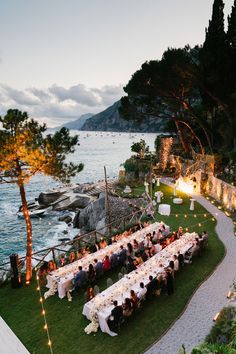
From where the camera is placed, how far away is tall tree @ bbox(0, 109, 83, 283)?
13.8 metres

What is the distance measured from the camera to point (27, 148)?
14133mm

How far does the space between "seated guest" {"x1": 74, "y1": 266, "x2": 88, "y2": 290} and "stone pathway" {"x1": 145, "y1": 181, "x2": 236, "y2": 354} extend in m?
4.84

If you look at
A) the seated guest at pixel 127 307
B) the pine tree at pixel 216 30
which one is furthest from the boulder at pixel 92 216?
the pine tree at pixel 216 30

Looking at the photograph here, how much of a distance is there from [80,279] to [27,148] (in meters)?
6.98

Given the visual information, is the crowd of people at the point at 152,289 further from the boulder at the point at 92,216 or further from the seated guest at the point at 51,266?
the boulder at the point at 92,216

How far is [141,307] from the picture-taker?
1216 cm

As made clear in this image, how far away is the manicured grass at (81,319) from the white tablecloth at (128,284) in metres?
0.69

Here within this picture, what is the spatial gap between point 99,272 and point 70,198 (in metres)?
28.4

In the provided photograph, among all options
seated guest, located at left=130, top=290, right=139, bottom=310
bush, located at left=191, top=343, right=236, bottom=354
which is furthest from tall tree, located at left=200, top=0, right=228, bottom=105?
bush, located at left=191, top=343, right=236, bottom=354

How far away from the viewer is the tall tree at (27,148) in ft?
45.1

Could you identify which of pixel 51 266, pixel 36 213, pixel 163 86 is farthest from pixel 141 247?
pixel 36 213

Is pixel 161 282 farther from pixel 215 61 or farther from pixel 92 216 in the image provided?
pixel 215 61

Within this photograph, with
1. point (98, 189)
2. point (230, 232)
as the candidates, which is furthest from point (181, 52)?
point (98, 189)

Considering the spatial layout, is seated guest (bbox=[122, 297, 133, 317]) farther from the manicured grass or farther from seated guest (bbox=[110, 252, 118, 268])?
seated guest (bbox=[110, 252, 118, 268])
